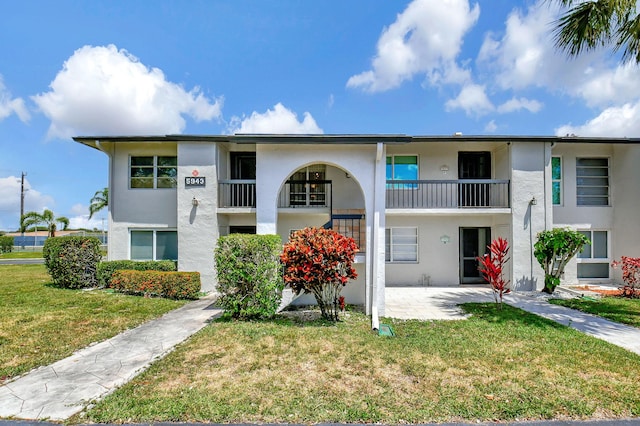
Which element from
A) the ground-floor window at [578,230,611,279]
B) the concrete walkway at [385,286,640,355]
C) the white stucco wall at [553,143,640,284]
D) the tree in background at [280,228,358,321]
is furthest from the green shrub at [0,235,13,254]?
the ground-floor window at [578,230,611,279]

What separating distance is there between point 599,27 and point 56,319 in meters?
16.5

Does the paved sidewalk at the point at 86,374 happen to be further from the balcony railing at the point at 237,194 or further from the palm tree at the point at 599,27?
the palm tree at the point at 599,27

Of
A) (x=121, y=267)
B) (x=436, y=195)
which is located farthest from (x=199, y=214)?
(x=436, y=195)

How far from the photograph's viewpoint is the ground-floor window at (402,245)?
12.7 m

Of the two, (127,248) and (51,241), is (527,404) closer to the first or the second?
(127,248)

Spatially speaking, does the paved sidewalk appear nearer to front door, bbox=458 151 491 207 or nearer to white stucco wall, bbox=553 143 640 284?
front door, bbox=458 151 491 207

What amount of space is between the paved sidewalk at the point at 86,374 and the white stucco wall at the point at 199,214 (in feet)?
13.6

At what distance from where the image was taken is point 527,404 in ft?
12.1

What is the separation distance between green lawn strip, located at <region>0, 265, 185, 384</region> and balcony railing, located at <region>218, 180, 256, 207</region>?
13.5 ft

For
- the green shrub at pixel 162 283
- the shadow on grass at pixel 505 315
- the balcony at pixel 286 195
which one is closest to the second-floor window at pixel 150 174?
the balcony at pixel 286 195

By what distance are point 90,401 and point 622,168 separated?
730 inches

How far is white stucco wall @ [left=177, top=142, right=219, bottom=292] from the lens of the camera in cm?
1101

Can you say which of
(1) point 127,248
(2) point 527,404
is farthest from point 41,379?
(1) point 127,248

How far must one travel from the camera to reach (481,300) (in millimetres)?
9758
